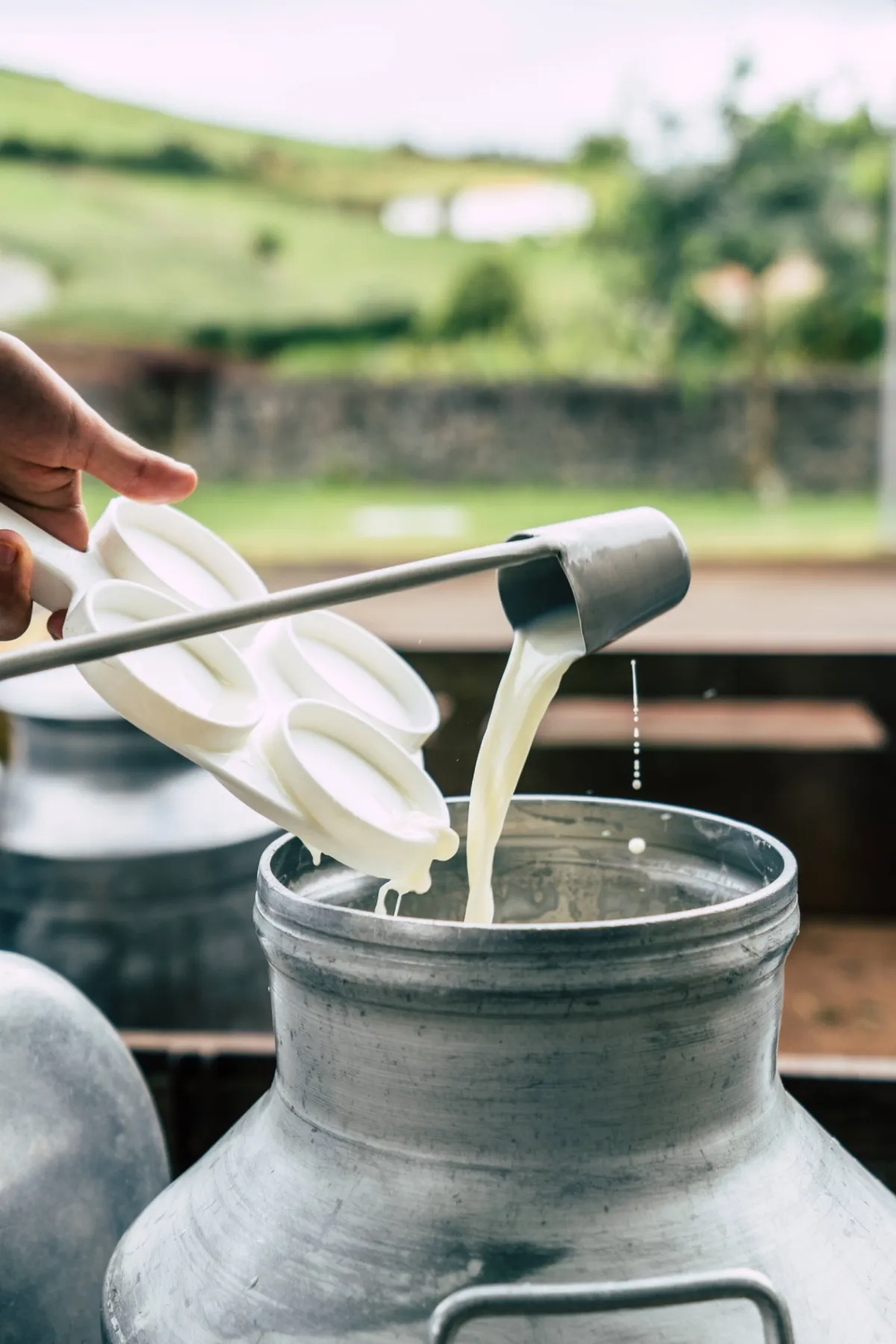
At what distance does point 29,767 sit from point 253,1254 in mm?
1065

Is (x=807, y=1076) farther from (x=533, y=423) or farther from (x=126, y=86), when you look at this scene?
(x=126, y=86)

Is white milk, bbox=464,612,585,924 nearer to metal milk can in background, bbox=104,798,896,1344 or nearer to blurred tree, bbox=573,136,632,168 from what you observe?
metal milk can in background, bbox=104,798,896,1344

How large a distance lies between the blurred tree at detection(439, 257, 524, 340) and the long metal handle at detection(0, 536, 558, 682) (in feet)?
70.2

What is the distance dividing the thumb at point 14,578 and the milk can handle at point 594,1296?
57 centimetres

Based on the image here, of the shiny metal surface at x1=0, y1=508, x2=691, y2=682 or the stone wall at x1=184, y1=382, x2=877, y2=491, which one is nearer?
the shiny metal surface at x1=0, y1=508, x2=691, y2=682

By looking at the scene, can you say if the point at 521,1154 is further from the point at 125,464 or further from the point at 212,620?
the point at 125,464

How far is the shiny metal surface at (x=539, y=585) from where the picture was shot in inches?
26.5

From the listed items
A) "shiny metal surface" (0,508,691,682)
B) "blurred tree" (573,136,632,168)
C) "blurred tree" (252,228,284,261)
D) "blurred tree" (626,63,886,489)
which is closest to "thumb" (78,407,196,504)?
"shiny metal surface" (0,508,691,682)

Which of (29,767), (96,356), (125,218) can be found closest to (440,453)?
(96,356)

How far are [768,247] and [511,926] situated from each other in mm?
19531

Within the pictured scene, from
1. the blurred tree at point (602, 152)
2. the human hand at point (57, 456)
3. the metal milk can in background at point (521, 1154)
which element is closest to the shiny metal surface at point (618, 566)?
the metal milk can in background at point (521, 1154)

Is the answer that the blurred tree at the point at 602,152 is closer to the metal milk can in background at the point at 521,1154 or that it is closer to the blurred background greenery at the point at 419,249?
the blurred background greenery at the point at 419,249

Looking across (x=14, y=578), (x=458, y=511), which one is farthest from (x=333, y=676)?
(x=458, y=511)

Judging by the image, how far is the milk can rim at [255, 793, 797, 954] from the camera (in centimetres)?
63
